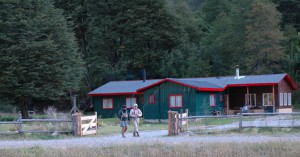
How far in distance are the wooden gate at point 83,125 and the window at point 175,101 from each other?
12.6m

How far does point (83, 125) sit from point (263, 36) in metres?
33.2

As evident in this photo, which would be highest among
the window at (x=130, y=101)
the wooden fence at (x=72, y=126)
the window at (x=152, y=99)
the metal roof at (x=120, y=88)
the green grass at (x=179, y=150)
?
the metal roof at (x=120, y=88)

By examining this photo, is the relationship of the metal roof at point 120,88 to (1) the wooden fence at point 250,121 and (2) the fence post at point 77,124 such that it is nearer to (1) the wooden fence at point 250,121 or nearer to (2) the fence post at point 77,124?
(2) the fence post at point 77,124

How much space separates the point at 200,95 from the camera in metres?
39.7

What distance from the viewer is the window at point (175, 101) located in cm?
3947

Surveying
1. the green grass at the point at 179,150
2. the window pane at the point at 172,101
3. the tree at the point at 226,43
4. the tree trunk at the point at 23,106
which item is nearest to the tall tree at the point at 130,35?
the tree at the point at 226,43

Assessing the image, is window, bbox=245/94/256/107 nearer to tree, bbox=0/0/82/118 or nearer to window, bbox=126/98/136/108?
window, bbox=126/98/136/108

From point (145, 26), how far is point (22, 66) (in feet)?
72.8

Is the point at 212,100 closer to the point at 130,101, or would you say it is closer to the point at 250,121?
the point at 130,101

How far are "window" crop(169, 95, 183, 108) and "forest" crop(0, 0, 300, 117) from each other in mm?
12177

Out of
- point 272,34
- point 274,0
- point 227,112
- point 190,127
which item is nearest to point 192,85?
point 227,112

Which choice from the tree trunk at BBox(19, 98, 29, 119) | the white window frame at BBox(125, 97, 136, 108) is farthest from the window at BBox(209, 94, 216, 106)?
A: the tree trunk at BBox(19, 98, 29, 119)

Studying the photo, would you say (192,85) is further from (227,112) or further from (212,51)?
(212,51)

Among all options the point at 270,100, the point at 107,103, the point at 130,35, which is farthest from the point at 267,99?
the point at 130,35
